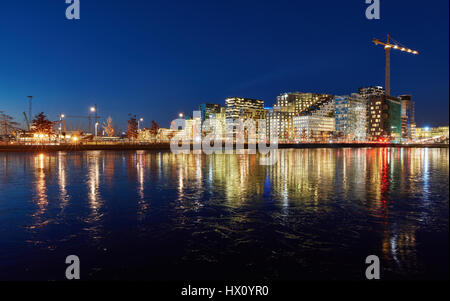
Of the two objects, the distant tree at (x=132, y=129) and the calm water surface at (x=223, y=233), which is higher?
the distant tree at (x=132, y=129)

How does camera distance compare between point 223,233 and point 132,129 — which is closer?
point 223,233

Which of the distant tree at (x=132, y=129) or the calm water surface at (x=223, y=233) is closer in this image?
the calm water surface at (x=223, y=233)

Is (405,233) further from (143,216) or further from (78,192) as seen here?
(78,192)

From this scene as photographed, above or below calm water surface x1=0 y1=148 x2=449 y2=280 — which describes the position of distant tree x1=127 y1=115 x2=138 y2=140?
above

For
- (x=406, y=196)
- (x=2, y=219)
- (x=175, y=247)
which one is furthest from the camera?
(x=406, y=196)

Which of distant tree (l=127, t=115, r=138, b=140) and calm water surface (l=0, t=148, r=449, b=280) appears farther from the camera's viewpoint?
distant tree (l=127, t=115, r=138, b=140)

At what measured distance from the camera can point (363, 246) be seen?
8000 millimetres
